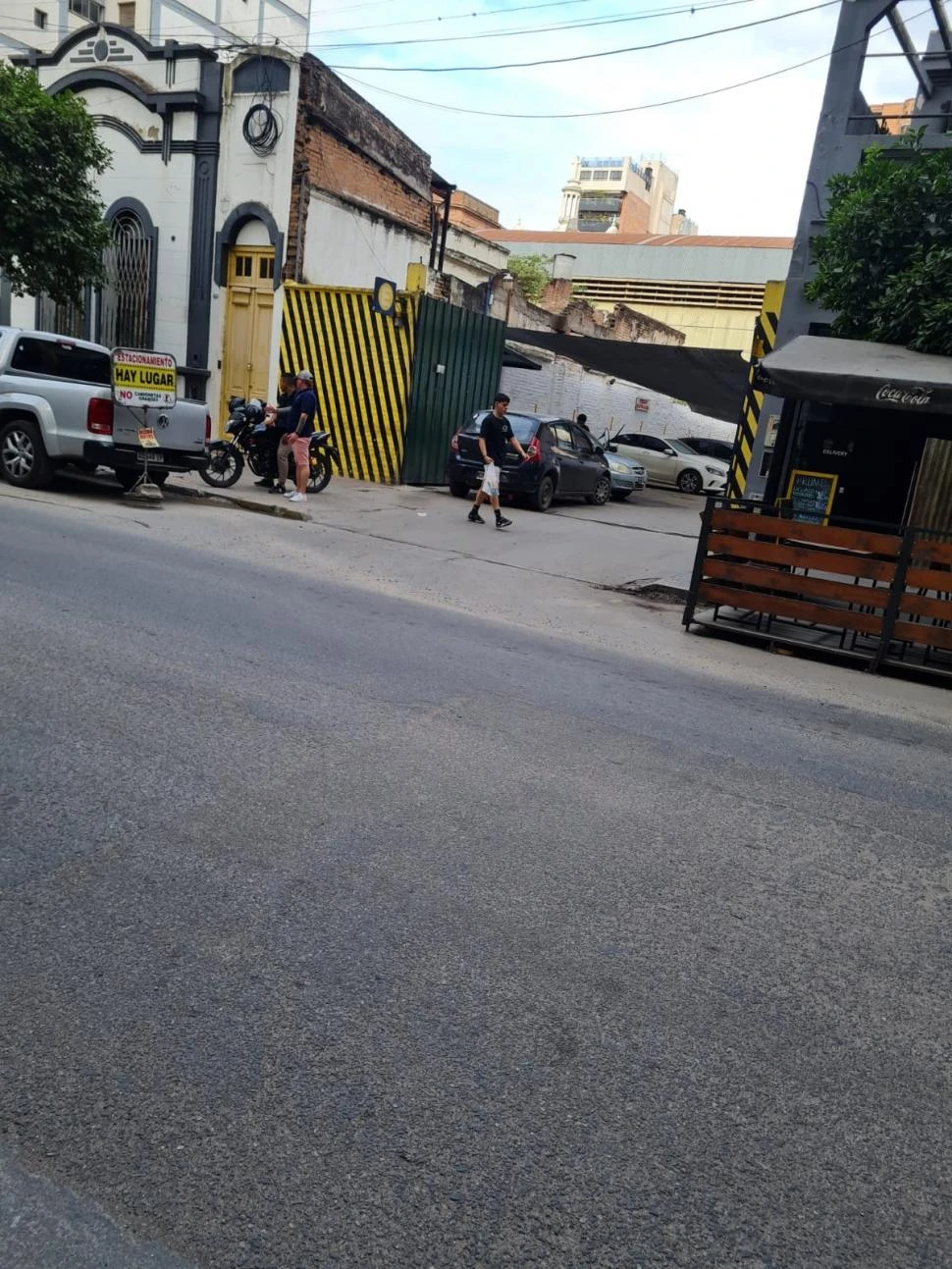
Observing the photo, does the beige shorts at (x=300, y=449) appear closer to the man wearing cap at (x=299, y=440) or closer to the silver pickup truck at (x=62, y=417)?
the man wearing cap at (x=299, y=440)

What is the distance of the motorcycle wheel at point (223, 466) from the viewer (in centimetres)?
1407

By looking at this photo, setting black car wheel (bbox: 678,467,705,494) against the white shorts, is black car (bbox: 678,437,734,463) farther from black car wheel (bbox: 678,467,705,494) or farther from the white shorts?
the white shorts

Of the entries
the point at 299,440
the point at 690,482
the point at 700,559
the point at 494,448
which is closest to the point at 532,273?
the point at 690,482

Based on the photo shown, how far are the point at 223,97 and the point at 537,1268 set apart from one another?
65.5ft

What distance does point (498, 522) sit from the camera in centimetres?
1408

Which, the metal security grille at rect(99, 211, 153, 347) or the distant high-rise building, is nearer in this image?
the metal security grille at rect(99, 211, 153, 347)

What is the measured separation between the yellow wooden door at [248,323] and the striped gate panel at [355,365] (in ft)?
A: 2.60

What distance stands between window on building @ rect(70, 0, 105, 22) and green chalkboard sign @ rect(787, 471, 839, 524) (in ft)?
170

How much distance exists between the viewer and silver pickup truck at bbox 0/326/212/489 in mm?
11484

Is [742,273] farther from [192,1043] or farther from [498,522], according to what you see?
[192,1043]

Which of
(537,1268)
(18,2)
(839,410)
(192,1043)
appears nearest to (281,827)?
(192,1043)

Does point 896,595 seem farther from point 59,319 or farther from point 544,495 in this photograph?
point 59,319

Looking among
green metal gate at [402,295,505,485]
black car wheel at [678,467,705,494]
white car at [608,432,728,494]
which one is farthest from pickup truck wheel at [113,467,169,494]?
black car wheel at [678,467,705,494]

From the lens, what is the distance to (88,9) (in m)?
49.5
